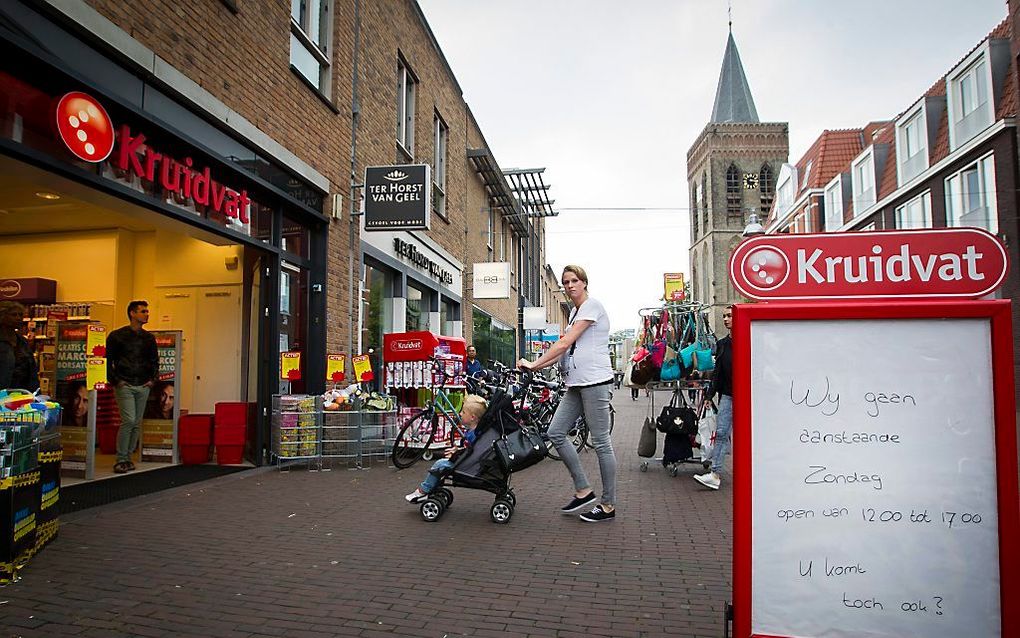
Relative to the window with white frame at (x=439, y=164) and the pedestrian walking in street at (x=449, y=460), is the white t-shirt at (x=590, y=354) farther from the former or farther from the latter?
the window with white frame at (x=439, y=164)

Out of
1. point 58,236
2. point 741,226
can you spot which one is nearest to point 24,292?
point 58,236

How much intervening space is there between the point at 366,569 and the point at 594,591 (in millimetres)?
1406

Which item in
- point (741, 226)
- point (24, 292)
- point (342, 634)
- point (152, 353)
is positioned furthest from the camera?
point (741, 226)

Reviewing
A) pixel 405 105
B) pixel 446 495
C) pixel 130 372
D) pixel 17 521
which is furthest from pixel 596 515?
pixel 405 105

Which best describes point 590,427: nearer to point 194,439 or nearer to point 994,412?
point 994,412

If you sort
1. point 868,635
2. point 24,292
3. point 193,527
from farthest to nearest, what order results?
point 24,292
point 193,527
point 868,635

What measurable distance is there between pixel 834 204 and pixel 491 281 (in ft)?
96.3

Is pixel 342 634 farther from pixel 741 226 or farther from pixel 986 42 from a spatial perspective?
pixel 741 226

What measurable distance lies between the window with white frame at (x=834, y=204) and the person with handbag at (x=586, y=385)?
127 ft

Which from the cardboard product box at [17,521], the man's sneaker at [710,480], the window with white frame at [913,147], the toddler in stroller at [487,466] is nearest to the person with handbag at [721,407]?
the man's sneaker at [710,480]

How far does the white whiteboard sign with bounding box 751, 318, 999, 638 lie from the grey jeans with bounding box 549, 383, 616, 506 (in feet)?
9.08

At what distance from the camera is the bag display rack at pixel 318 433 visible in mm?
8312

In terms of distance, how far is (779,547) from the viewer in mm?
2611

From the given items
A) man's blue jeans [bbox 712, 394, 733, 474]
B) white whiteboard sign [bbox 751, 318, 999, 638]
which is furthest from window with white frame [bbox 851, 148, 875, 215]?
white whiteboard sign [bbox 751, 318, 999, 638]
